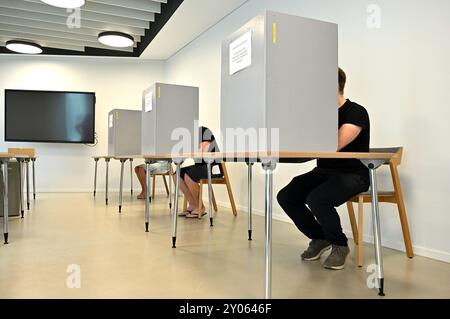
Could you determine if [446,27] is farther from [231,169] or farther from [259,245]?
[231,169]

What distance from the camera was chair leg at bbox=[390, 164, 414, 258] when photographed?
213 cm

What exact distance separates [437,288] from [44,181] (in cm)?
605

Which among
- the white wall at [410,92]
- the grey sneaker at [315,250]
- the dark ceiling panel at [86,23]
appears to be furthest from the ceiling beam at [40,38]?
the grey sneaker at [315,250]

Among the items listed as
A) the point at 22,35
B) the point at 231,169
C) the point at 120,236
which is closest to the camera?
the point at 120,236

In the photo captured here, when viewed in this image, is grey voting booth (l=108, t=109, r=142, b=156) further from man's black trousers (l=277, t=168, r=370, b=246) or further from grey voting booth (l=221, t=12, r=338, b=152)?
grey voting booth (l=221, t=12, r=338, b=152)

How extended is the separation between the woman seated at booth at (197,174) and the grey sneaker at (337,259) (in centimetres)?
164

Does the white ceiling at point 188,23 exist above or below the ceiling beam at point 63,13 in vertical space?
below

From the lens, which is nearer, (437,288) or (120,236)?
(437,288)

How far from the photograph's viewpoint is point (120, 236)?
2.69 m

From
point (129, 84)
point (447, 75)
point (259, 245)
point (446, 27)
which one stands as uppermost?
point (129, 84)

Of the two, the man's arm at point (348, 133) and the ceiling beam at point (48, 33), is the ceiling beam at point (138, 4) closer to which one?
the ceiling beam at point (48, 33)

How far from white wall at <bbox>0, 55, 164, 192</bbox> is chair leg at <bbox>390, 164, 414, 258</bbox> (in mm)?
5140

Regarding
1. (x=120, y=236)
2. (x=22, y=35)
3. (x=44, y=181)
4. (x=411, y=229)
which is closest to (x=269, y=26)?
(x=411, y=229)

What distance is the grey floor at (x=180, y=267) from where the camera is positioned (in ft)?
5.15
